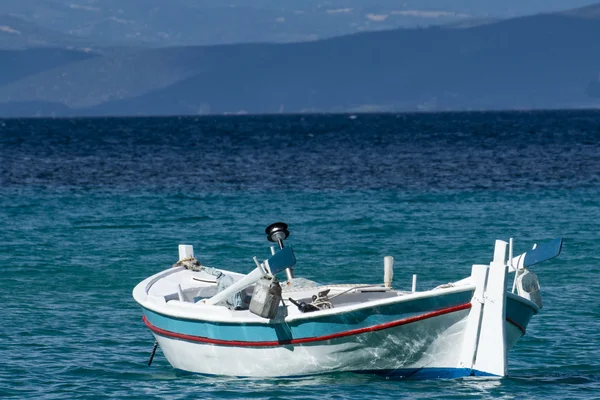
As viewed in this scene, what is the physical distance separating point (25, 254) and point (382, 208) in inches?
610

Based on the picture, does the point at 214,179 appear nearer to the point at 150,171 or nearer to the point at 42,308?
the point at 150,171

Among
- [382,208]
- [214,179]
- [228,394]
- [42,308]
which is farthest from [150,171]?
[228,394]

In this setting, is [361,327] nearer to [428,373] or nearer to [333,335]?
[333,335]

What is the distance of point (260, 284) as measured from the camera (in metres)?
15.5

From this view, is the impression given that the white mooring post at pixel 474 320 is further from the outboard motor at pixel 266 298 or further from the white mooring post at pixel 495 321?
the outboard motor at pixel 266 298

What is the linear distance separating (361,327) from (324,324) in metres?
0.51

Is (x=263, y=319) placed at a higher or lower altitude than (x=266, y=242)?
lower

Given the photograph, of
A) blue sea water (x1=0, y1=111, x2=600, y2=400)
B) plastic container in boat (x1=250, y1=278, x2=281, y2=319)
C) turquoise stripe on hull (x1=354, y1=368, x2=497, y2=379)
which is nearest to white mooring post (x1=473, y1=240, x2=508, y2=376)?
turquoise stripe on hull (x1=354, y1=368, x2=497, y2=379)

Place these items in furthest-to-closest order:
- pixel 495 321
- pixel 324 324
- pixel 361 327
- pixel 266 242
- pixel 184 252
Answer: pixel 266 242, pixel 184 252, pixel 324 324, pixel 361 327, pixel 495 321

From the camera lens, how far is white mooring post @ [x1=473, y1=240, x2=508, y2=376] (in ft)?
49.0

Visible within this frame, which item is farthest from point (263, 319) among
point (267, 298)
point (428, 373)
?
point (428, 373)

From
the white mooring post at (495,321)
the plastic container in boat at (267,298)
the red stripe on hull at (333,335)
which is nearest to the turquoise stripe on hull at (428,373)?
the white mooring post at (495,321)

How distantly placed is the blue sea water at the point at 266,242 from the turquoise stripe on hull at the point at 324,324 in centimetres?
78

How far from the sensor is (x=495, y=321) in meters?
15.1
